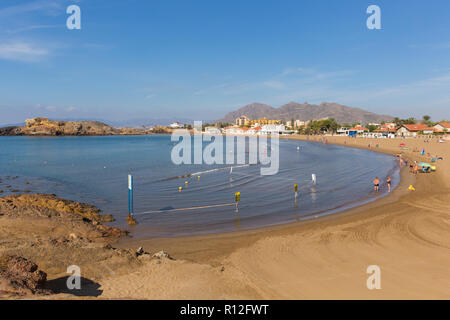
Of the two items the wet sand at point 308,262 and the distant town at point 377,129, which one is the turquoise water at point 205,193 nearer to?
the wet sand at point 308,262

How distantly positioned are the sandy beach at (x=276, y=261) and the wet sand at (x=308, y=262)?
3 centimetres

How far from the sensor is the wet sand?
849 cm

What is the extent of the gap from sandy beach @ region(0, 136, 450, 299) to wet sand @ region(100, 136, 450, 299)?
30mm

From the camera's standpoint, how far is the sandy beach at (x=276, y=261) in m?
8.50

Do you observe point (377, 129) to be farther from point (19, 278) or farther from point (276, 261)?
point (19, 278)

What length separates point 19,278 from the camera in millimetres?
7582

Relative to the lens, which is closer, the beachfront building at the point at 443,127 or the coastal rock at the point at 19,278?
the coastal rock at the point at 19,278

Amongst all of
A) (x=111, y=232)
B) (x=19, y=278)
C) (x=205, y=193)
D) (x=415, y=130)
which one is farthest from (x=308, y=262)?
(x=415, y=130)

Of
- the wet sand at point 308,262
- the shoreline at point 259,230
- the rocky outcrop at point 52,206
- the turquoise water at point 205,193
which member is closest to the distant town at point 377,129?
the turquoise water at point 205,193

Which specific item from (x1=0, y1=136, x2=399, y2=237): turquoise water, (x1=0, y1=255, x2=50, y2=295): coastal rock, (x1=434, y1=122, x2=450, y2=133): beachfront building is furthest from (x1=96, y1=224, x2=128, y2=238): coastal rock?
(x1=434, y1=122, x2=450, y2=133): beachfront building
